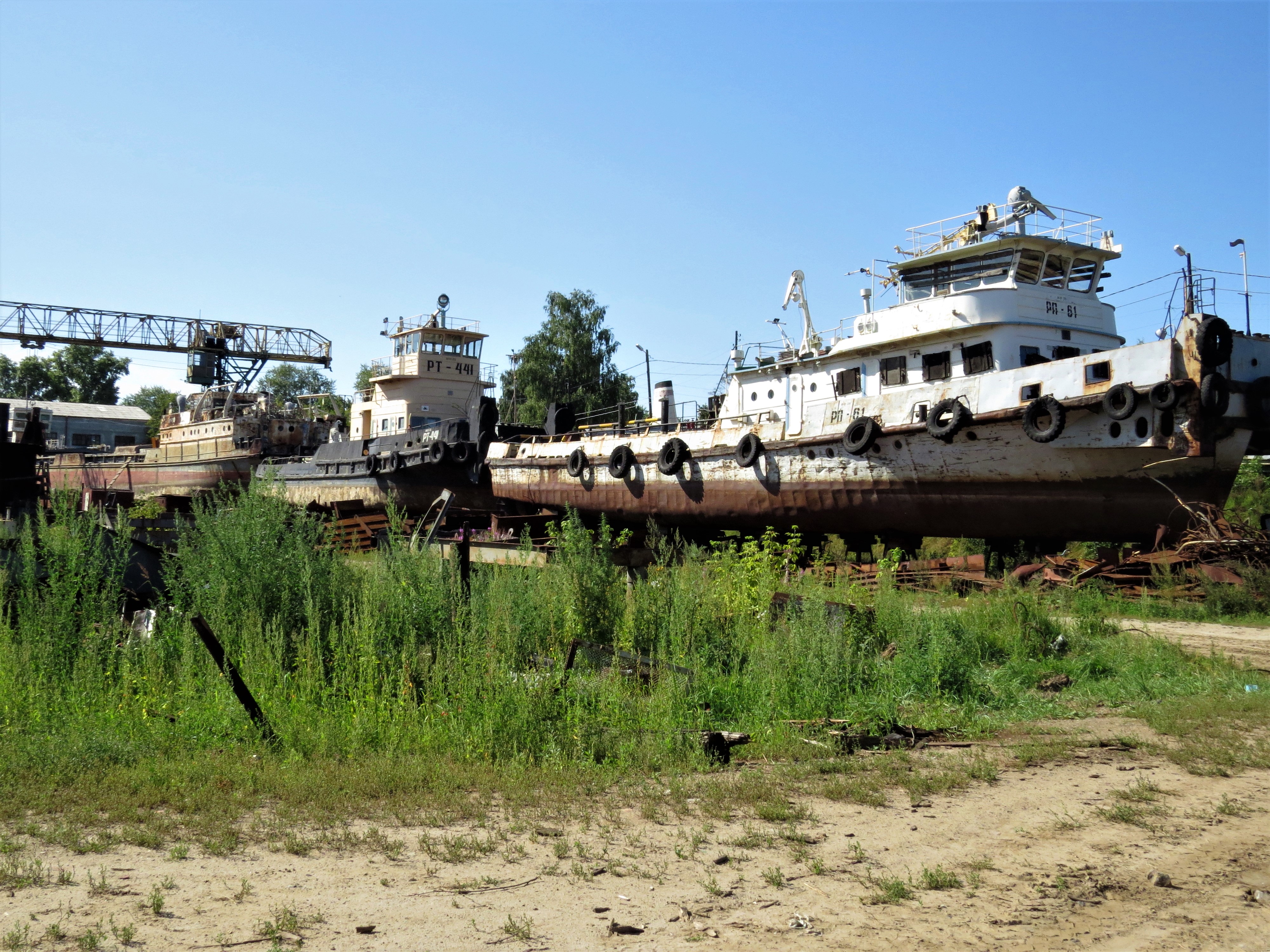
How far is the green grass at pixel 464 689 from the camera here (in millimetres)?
5055

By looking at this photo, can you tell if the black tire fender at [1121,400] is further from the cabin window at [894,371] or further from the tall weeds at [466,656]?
the tall weeds at [466,656]

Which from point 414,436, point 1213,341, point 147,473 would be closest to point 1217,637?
point 1213,341

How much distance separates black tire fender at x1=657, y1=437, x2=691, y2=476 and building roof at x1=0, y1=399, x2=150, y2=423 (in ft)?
170

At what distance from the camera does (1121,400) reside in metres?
13.4

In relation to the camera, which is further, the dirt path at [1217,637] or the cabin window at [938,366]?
the cabin window at [938,366]

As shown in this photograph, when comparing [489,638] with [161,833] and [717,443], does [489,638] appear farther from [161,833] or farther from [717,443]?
[717,443]

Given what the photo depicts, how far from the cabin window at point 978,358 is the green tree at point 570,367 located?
38.1m

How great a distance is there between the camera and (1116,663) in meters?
8.73

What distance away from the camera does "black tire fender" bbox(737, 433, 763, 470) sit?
1848cm

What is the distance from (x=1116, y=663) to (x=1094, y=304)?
35.7ft

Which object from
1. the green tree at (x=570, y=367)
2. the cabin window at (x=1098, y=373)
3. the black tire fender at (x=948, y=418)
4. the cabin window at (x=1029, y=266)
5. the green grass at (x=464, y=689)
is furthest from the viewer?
the green tree at (x=570, y=367)

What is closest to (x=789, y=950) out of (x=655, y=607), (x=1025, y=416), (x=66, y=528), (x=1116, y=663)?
(x=655, y=607)

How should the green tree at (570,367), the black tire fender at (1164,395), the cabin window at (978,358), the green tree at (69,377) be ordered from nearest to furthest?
1. the black tire fender at (1164,395)
2. the cabin window at (978,358)
3. the green tree at (570,367)
4. the green tree at (69,377)

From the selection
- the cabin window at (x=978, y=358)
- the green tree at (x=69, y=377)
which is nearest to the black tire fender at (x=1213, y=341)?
the cabin window at (x=978, y=358)
